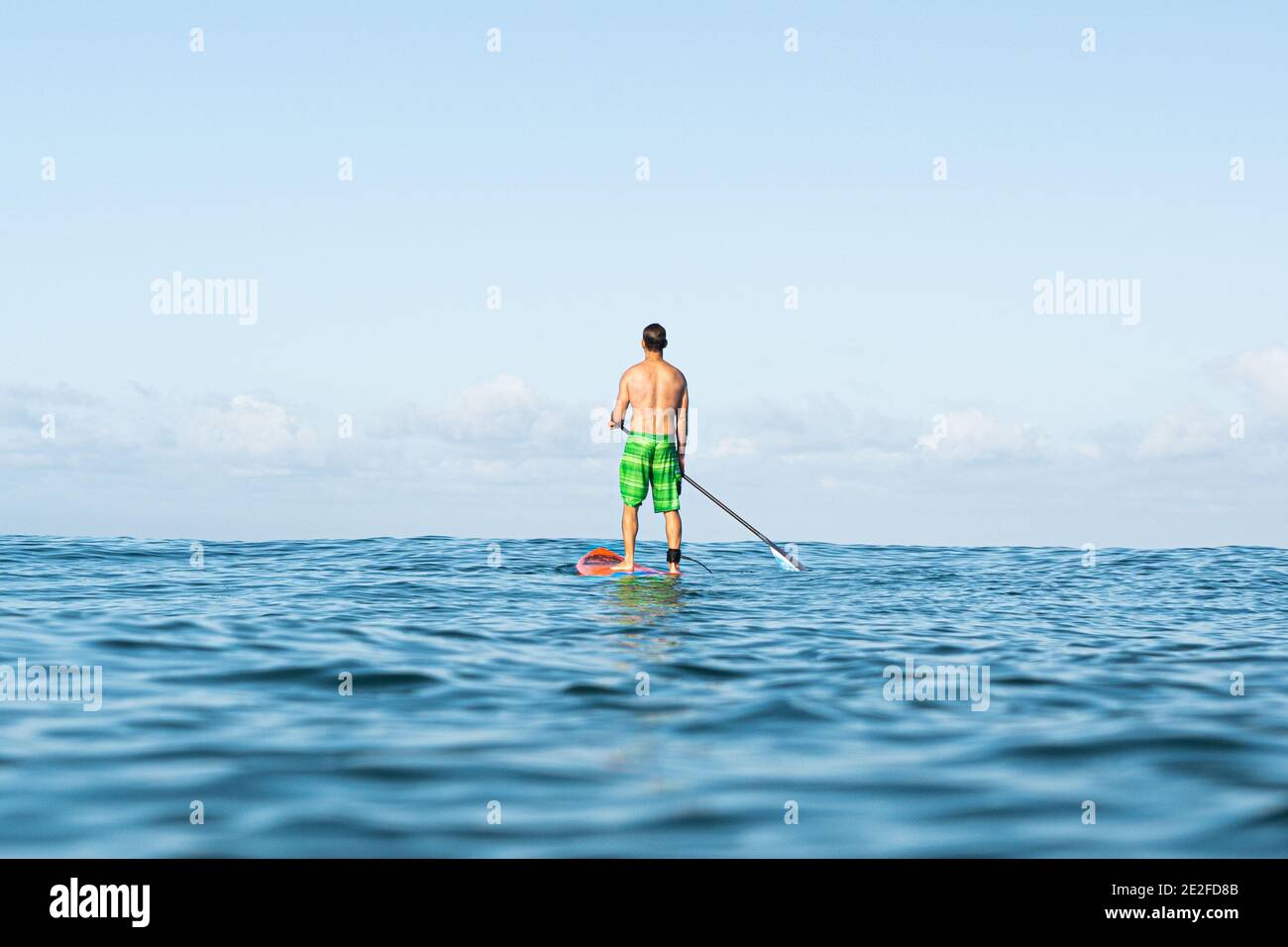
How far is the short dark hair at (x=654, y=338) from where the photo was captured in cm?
1309

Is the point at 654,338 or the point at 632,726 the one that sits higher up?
the point at 654,338

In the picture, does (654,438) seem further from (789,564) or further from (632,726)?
(632,726)

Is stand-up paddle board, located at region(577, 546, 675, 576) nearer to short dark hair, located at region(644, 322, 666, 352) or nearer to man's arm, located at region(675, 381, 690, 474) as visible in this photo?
man's arm, located at region(675, 381, 690, 474)

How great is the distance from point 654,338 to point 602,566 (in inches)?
116

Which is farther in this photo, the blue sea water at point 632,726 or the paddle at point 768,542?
the paddle at point 768,542

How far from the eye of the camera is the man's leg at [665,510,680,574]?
44.6 ft

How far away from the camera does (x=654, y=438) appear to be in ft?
43.9

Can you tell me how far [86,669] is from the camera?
7.73m

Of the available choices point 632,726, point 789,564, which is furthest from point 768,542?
point 632,726

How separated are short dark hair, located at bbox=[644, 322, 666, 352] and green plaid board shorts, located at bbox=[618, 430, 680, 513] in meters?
1.05

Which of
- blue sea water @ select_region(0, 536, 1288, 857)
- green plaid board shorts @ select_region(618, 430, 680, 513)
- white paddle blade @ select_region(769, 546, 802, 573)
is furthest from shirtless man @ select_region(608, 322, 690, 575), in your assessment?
white paddle blade @ select_region(769, 546, 802, 573)

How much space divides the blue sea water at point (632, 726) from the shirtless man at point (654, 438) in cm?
146

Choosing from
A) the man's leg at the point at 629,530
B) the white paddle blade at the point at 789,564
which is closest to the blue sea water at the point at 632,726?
the man's leg at the point at 629,530

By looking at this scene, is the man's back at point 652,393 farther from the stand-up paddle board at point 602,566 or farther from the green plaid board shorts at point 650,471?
the stand-up paddle board at point 602,566
